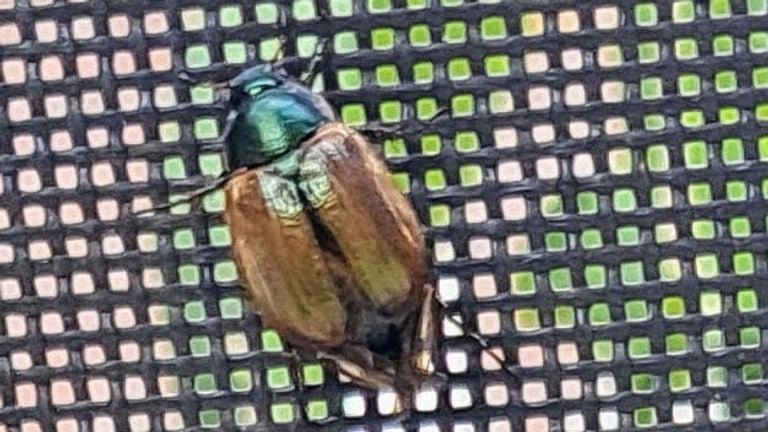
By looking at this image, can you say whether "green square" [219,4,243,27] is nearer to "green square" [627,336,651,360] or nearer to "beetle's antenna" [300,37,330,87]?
"beetle's antenna" [300,37,330,87]

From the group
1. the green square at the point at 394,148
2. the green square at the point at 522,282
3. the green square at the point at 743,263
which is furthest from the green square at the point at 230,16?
the green square at the point at 743,263

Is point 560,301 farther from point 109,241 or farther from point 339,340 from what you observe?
point 109,241

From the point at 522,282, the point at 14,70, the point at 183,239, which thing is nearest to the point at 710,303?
the point at 522,282

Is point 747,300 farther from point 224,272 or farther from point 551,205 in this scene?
point 224,272

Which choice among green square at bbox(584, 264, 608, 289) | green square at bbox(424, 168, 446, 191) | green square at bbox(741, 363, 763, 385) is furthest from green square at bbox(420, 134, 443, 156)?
green square at bbox(741, 363, 763, 385)

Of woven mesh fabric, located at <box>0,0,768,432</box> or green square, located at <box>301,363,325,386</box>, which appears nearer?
woven mesh fabric, located at <box>0,0,768,432</box>

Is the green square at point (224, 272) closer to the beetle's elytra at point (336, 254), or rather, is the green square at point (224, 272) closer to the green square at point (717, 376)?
the beetle's elytra at point (336, 254)

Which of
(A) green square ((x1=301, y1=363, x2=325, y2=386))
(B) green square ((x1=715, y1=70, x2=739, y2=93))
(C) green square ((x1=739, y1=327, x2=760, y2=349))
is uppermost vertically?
(B) green square ((x1=715, y1=70, x2=739, y2=93))

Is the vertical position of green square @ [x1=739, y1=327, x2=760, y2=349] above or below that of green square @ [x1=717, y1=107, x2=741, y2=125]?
below
